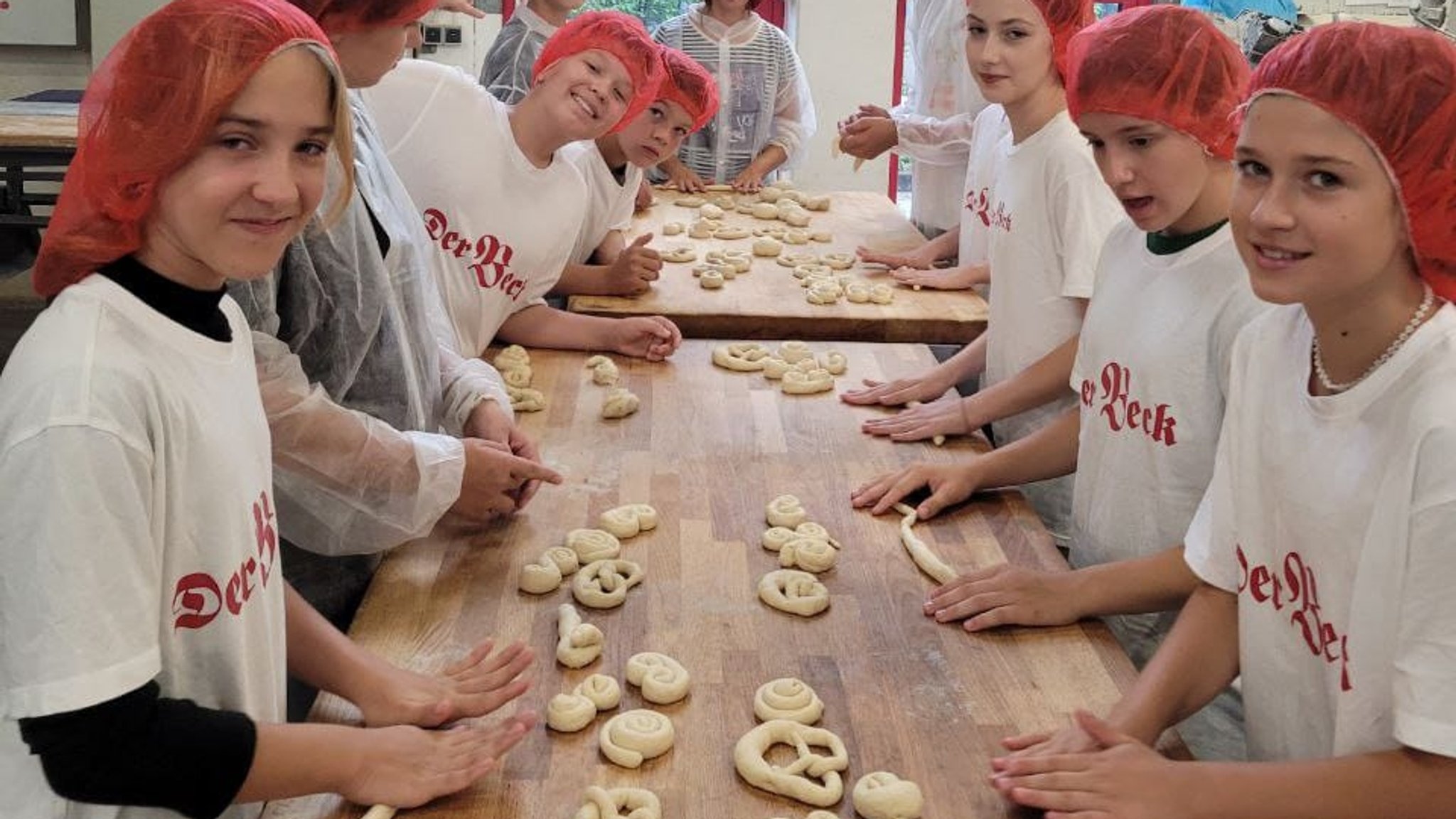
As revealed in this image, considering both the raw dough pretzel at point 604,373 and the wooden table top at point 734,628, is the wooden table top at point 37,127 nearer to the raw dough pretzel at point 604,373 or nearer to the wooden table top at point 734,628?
the raw dough pretzel at point 604,373

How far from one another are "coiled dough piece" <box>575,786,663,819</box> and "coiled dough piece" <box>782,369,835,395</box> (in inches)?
60.7

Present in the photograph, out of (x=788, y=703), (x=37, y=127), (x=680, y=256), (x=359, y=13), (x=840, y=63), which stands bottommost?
(x=37, y=127)

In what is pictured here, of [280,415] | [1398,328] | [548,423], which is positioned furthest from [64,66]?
[1398,328]

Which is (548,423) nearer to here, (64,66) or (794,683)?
(794,683)

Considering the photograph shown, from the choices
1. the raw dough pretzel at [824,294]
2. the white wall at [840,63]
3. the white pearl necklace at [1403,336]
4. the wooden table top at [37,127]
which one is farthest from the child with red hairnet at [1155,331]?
the white wall at [840,63]

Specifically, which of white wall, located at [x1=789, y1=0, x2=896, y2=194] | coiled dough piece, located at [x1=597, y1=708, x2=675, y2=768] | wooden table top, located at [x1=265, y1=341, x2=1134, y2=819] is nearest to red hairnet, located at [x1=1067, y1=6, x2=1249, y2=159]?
wooden table top, located at [x1=265, y1=341, x2=1134, y2=819]

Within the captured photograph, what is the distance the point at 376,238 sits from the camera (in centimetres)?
207

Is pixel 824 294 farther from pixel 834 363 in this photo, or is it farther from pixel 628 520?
pixel 628 520

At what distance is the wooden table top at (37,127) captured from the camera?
5.41 m

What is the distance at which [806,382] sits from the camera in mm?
2898

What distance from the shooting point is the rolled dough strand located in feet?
6.55

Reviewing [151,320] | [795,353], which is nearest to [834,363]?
[795,353]

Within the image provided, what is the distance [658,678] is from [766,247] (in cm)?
259

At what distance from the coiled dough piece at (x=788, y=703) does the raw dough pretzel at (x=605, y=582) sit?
327 mm
